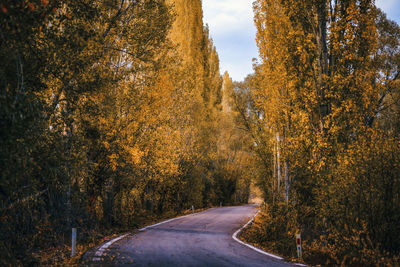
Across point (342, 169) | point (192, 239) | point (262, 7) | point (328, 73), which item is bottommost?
point (192, 239)

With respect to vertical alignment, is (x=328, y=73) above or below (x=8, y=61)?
above

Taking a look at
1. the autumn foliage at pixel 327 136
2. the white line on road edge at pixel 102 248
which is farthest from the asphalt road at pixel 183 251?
the autumn foliage at pixel 327 136

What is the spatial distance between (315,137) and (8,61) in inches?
365

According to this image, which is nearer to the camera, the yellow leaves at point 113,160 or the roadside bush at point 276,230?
the roadside bush at point 276,230

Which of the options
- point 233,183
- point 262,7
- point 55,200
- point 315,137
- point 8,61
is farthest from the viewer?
point 233,183

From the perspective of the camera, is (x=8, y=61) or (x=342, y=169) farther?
(x=342, y=169)

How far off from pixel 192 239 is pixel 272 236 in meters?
2.94

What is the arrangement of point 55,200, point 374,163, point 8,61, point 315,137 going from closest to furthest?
point 8,61 → point 374,163 → point 55,200 → point 315,137

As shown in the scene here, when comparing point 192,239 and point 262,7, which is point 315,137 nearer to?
point 192,239

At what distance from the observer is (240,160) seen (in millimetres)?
38469

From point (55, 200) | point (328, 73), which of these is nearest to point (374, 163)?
point (328, 73)

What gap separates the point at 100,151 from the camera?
40.2 ft

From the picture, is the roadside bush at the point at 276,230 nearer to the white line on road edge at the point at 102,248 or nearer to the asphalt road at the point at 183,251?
the asphalt road at the point at 183,251

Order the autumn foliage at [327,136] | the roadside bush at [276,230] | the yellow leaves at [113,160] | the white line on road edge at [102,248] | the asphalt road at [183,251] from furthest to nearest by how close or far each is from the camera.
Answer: the yellow leaves at [113,160] → the roadside bush at [276,230] → the white line on road edge at [102,248] → the asphalt road at [183,251] → the autumn foliage at [327,136]
